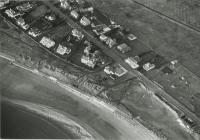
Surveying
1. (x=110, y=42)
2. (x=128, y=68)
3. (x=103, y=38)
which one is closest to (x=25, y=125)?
(x=128, y=68)

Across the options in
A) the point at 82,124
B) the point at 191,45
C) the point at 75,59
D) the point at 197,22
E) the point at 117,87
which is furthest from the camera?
the point at 197,22

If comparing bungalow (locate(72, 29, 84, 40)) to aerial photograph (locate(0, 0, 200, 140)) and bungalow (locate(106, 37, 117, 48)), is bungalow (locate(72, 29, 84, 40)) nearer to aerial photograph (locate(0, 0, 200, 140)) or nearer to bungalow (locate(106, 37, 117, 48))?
aerial photograph (locate(0, 0, 200, 140))

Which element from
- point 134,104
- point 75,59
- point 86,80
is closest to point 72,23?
point 75,59

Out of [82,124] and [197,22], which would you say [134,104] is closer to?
[82,124]

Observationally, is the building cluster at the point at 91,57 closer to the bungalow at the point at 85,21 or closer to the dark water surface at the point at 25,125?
the bungalow at the point at 85,21

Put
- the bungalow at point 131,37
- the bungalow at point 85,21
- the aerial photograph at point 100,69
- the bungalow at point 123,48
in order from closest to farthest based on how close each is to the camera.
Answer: the aerial photograph at point 100,69
the bungalow at point 123,48
the bungalow at point 131,37
the bungalow at point 85,21

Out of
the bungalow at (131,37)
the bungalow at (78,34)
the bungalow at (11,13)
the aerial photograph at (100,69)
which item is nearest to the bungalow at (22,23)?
the aerial photograph at (100,69)
